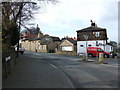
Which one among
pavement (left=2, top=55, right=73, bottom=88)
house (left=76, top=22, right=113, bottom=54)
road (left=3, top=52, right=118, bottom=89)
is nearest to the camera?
pavement (left=2, top=55, right=73, bottom=88)

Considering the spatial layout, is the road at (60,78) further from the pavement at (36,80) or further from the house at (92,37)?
the house at (92,37)

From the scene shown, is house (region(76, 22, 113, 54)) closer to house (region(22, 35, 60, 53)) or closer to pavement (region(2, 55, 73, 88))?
house (region(22, 35, 60, 53))

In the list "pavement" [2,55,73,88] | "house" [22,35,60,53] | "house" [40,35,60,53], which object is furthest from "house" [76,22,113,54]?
"pavement" [2,55,73,88]

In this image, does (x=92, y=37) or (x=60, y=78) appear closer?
(x=60, y=78)

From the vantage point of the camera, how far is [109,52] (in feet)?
122

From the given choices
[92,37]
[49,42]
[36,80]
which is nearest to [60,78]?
[36,80]

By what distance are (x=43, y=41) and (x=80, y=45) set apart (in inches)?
1203

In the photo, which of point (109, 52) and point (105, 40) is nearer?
point (109, 52)

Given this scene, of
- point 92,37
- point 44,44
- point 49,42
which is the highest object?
point 92,37

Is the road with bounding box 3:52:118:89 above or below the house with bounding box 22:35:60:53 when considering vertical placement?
below

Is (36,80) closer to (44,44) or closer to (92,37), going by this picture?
(92,37)

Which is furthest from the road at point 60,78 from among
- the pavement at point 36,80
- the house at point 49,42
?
the house at point 49,42

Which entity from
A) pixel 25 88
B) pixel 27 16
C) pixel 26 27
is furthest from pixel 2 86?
pixel 26 27

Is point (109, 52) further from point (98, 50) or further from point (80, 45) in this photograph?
point (80, 45)
